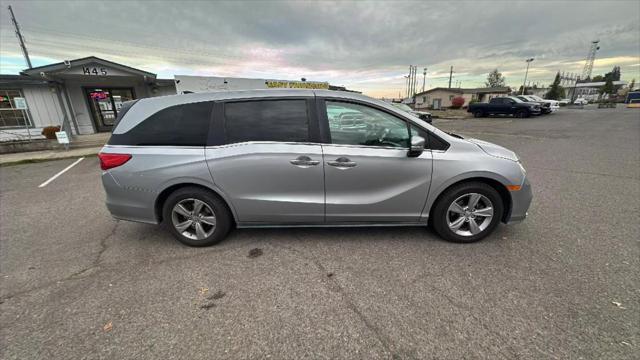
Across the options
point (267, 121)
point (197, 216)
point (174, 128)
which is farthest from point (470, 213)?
point (174, 128)

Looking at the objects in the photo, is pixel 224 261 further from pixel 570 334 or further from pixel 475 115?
pixel 475 115

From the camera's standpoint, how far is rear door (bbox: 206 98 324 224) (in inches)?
110

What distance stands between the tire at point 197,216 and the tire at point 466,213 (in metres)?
2.41

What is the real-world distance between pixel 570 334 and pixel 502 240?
1316mm

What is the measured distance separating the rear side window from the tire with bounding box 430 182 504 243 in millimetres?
2708

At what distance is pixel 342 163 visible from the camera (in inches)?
109

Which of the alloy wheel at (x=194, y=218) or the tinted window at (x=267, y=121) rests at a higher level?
the tinted window at (x=267, y=121)

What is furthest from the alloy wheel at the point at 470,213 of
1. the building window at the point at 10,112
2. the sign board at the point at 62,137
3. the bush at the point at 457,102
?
the bush at the point at 457,102

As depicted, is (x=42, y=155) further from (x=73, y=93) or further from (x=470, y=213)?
(x=470, y=213)

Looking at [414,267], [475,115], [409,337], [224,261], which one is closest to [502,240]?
[414,267]

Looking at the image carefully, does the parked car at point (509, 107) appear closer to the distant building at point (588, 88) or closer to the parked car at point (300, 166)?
the parked car at point (300, 166)

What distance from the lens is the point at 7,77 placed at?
11.1 metres

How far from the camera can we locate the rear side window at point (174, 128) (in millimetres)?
2859

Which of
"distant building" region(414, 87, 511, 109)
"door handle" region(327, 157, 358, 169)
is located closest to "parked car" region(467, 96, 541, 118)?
"door handle" region(327, 157, 358, 169)
